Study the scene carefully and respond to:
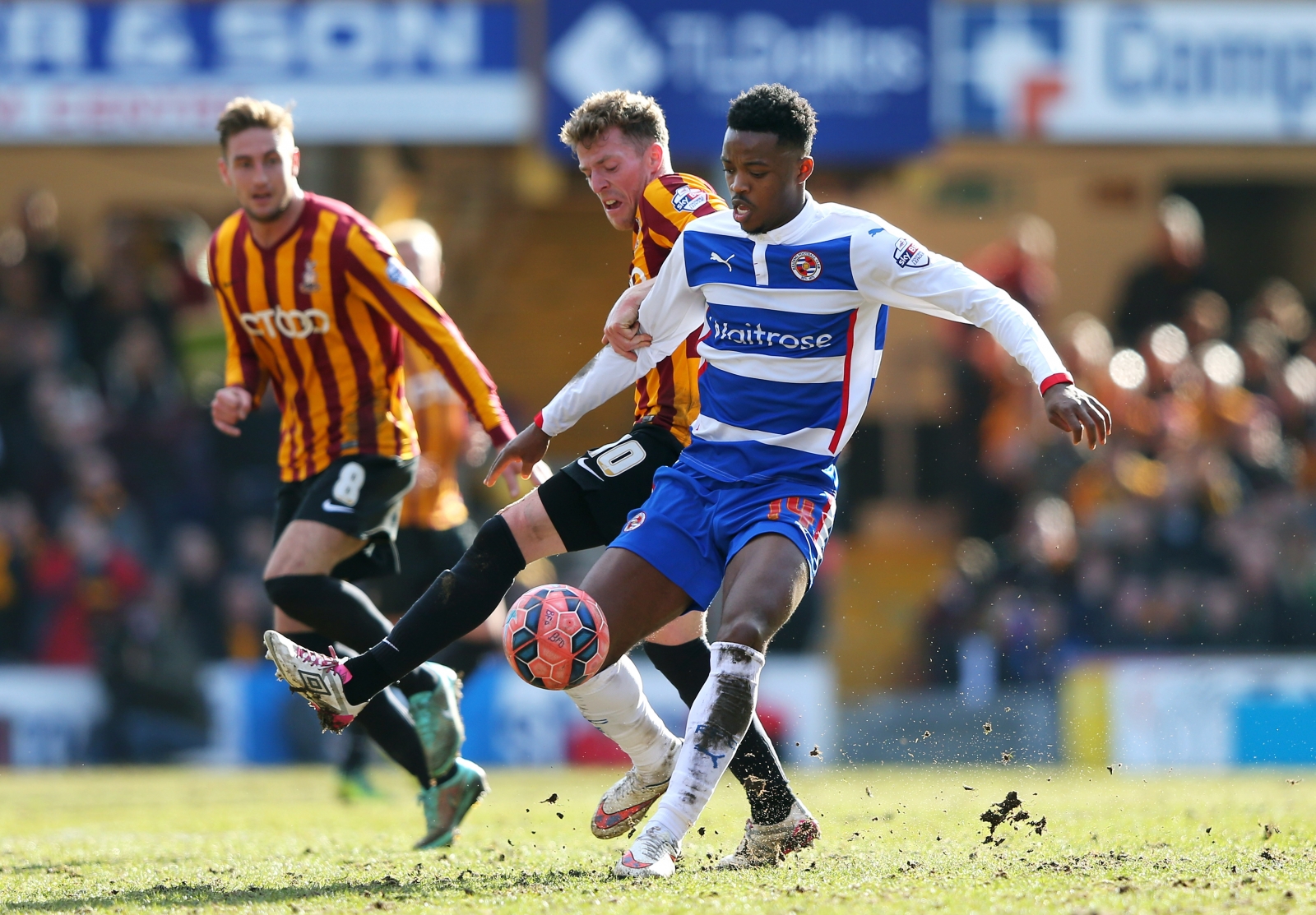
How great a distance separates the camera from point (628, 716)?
16.9ft

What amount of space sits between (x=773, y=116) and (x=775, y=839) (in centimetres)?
211

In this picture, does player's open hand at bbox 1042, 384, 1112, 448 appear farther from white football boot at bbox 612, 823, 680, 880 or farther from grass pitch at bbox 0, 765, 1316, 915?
white football boot at bbox 612, 823, 680, 880

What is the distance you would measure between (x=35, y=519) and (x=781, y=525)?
30.9ft

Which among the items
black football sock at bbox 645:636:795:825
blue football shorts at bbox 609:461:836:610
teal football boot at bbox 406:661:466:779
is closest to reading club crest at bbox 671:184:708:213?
blue football shorts at bbox 609:461:836:610

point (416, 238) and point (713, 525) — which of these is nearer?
point (713, 525)

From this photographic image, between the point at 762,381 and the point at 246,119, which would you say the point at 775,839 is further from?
the point at 246,119

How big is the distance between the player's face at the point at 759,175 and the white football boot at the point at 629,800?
66.3 inches

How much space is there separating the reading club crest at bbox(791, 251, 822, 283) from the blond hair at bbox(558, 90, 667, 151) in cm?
80

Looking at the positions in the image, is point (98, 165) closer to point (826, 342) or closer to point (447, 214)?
point (447, 214)

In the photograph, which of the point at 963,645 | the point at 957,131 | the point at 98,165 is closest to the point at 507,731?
the point at 963,645

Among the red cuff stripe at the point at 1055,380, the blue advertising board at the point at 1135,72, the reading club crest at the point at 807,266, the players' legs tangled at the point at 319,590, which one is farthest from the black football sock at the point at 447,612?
the blue advertising board at the point at 1135,72

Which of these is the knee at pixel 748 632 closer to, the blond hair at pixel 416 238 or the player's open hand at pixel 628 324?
the player's open hand at pixel 628 324

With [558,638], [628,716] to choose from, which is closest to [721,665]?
[558,638]

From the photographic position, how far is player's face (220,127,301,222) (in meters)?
5.86
